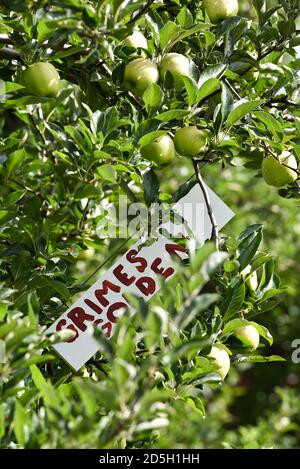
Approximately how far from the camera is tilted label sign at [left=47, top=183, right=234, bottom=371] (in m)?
1.40

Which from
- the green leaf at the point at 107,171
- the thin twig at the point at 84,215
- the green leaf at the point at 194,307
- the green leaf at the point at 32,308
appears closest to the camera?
the green leaf at the point at 194,307

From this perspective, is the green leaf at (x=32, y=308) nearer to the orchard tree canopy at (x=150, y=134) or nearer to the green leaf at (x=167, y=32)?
the orchard tree canopy at (x=150, y=134)

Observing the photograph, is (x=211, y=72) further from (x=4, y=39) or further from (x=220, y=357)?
(x=220, y=357)

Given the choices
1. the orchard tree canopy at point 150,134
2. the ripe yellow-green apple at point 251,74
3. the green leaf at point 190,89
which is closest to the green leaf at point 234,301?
the orchard tree canopy at point 150,134

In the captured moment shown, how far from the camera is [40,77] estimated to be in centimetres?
137

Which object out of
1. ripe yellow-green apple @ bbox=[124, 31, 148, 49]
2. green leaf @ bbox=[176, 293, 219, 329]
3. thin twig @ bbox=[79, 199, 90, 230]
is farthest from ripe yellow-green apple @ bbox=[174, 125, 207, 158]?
green leaf @ bbox=[176, 293, 219, 329]

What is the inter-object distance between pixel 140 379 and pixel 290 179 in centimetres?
75

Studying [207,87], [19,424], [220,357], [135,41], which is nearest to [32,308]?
[19,424]

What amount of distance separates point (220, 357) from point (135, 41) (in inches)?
24.3

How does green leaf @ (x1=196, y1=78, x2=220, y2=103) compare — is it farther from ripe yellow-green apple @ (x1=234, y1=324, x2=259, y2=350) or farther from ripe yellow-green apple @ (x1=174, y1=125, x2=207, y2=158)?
ripe yellow-green apple @ (x1=234, y1=324, x2=259, y2=350)

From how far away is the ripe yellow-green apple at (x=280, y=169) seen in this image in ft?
4.89

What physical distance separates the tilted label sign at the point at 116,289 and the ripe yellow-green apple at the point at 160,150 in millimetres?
149
